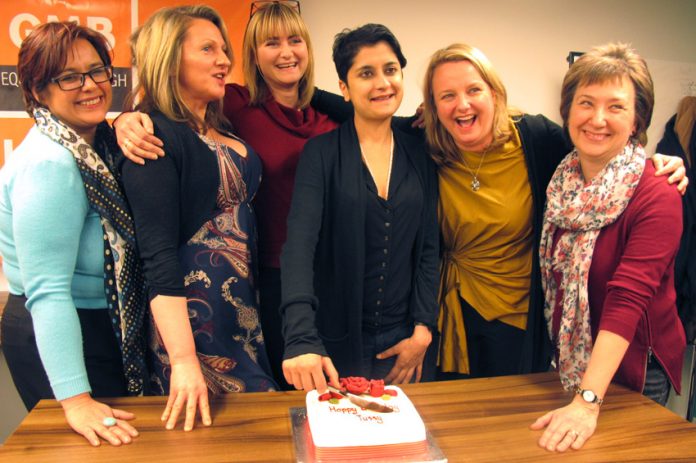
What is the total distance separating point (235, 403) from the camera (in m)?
1.26

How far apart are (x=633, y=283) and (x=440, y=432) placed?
587 mm

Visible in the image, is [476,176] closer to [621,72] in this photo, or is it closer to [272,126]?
[621,72]

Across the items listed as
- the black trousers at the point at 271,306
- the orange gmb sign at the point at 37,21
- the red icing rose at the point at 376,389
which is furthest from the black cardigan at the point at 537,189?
the orange gmb sign at the point at 37,21

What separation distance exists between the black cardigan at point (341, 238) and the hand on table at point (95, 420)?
1.60 feet

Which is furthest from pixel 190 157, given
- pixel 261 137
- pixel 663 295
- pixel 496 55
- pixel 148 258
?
pixel 496 55

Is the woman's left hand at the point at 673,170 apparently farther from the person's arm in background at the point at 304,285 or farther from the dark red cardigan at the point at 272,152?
the dark red cardigan at the point at 272,152

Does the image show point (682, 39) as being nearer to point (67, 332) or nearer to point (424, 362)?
point (424, 362)

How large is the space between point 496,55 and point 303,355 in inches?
91.9

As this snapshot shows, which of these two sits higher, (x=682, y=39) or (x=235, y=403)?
(x=682, y=39)

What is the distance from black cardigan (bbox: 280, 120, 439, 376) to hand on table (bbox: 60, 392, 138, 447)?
0.49 metres

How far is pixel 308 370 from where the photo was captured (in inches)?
46.2

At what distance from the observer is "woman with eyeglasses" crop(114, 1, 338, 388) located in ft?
5.88

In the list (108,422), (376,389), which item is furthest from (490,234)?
(108,422)

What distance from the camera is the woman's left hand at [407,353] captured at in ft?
5.32
